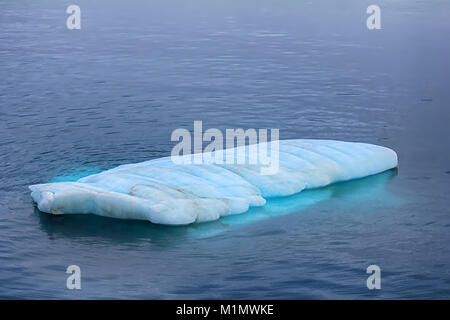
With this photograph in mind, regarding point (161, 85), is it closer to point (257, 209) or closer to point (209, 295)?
point (257, 209)

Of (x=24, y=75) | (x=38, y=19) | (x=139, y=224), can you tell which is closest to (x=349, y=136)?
(x=139, y=224)

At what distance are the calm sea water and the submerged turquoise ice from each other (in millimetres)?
281

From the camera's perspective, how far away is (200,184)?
19812 mm

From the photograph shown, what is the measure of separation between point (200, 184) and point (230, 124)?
301 inches
